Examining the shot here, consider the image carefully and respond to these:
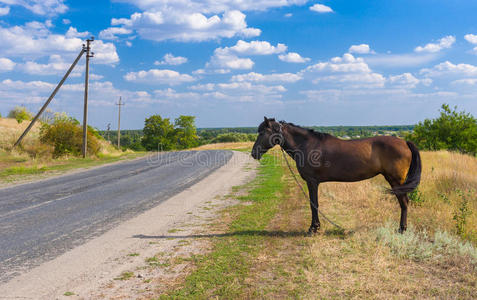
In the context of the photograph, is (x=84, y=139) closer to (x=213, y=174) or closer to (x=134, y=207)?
(x=213, y=174)

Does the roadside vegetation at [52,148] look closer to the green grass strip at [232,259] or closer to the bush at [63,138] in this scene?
the bush at [63,138]

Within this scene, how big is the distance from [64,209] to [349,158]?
7.83m

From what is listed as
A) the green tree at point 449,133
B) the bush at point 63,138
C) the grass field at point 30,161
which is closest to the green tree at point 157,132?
the grass field at point 30,161

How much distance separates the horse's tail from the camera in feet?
20.2

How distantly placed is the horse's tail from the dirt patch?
148 inches

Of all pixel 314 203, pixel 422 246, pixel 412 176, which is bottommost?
pixel 422 246

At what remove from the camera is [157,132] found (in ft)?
286

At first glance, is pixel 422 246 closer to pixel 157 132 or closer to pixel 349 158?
pixel 349 158

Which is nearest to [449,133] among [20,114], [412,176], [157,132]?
[412,176]

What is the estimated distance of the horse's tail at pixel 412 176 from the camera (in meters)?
6.17

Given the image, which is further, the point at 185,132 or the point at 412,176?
the point at 185,132

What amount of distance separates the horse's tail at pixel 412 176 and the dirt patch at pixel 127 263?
148 inches

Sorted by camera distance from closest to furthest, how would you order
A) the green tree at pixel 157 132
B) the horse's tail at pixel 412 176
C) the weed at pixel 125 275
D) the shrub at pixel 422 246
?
the weed at pixel 125 275, the shrub at pixel 422 246, the horse's tail at pixel 412 176, the green tree at pixel 157 132

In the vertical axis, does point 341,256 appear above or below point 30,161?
above
